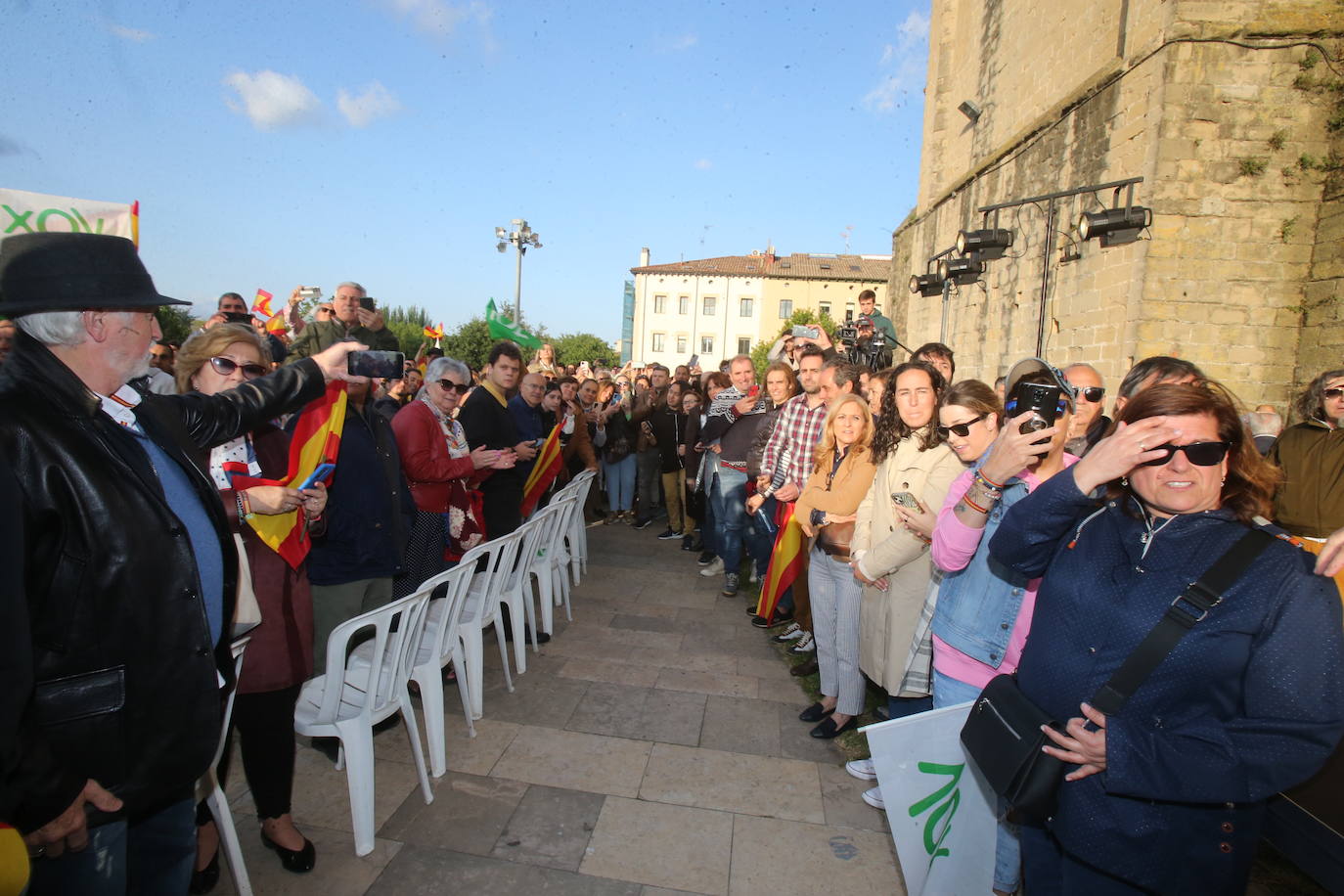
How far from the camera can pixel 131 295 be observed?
1593 mm

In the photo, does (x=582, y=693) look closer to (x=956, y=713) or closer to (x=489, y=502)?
(x=489, y=502)

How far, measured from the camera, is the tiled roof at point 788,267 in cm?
5256

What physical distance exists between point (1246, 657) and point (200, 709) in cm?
234

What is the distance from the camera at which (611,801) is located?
2961 mm

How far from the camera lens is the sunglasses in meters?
1.45

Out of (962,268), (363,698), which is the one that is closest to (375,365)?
(363,698)

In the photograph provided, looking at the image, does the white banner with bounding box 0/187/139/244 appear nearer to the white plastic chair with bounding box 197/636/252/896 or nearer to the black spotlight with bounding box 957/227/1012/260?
the white plastic chair with bounding box 197/636/252/896

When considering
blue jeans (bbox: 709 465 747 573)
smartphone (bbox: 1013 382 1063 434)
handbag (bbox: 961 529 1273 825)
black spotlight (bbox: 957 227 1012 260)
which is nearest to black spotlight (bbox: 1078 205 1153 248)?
black spotlight (bbox: 957 227 1012 260)

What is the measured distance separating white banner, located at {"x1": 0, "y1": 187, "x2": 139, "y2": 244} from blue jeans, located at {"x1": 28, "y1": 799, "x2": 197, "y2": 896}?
2734 mm

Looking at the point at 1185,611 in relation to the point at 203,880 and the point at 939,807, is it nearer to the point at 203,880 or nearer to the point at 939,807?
the point at 939,807

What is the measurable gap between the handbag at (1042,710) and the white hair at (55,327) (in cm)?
246

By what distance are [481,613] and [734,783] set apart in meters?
1.62

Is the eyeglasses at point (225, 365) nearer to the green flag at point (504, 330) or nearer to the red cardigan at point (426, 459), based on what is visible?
the red cardigan at point (426, 459)

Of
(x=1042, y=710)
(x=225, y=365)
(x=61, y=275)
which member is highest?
(x=61, y=275)
